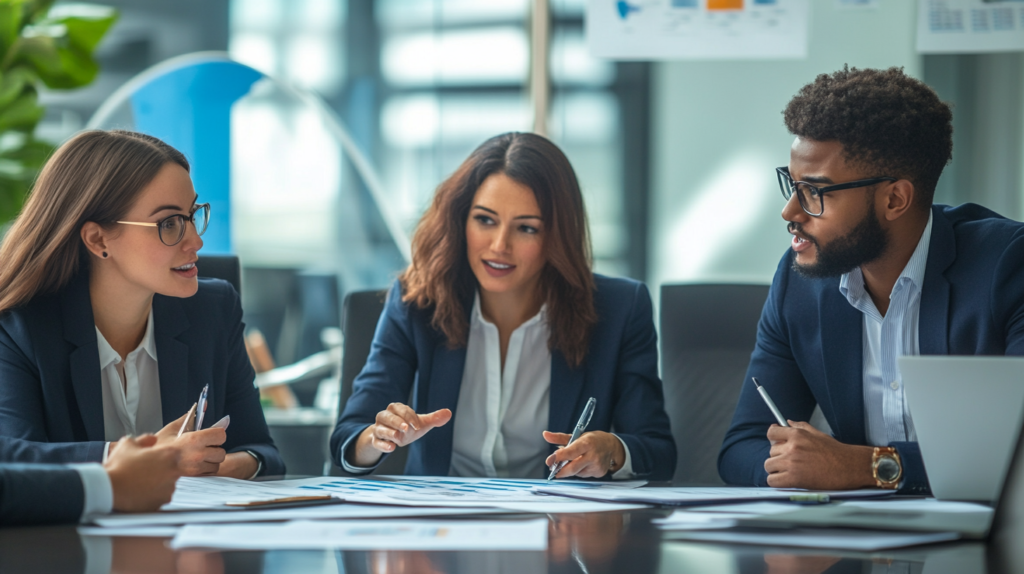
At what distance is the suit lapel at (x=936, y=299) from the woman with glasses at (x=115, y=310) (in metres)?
1.28

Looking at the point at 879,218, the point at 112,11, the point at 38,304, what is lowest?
the point at 38,304

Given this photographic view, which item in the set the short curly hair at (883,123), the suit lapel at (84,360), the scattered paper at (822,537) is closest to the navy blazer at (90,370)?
the suit lapel at (84,360)

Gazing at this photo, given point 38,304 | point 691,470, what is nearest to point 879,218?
point 691,470

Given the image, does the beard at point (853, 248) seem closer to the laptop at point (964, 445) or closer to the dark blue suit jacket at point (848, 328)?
the dark blue suit jacket at point (848, 328)

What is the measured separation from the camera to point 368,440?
65.0 inches

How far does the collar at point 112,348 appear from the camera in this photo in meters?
1.64

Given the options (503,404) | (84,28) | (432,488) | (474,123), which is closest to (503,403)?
(503,404)

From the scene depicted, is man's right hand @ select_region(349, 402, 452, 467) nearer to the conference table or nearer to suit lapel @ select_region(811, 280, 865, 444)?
the conference table

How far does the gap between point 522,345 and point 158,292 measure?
0.83 metres

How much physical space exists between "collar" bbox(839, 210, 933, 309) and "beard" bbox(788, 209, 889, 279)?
36mm

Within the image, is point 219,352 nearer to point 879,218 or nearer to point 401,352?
point 401,352

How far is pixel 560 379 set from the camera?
1.92 metres

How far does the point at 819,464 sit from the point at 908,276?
1.70 feet

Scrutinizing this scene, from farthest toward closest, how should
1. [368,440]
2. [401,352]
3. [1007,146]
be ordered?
[1007,146], [401,352], [368,440]
